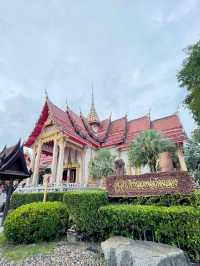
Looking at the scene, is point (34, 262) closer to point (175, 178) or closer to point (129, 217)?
point (129, 217)

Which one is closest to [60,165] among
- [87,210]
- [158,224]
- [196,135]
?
[87,210]

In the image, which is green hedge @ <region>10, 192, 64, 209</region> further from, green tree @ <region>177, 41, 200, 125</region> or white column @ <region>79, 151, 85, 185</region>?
green tree @ <region>177, 41, 200, 125</region>

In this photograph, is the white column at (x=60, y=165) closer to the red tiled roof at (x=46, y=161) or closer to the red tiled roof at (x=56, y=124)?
the red tiled roof at (x=56, y=124)

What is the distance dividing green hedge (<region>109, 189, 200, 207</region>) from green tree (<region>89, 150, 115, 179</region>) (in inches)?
288

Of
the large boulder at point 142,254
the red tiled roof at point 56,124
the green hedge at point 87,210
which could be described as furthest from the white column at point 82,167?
the large boulder at point 142,254

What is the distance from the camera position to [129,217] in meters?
4.63

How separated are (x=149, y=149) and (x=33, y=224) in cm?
885

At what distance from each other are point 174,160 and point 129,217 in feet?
34.3

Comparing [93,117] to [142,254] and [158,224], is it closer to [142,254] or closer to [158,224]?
[158,224]

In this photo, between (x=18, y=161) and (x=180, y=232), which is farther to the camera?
(x=18, y=161)

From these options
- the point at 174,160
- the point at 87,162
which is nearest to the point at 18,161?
the point at 87,162

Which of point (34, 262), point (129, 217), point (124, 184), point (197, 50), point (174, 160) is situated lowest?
point (34, 262)

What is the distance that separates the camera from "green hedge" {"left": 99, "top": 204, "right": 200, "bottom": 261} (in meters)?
3.97

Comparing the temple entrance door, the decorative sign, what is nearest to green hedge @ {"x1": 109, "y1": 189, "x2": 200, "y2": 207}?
the decorative sign
